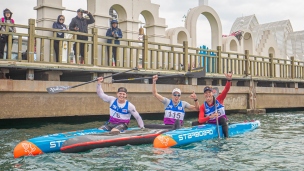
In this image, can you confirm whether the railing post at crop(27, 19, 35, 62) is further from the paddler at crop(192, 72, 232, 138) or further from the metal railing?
the paddler at crop(192, 72, 232, 138)

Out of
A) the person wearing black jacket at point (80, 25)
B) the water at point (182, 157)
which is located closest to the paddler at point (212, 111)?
the water at point (182, 157)

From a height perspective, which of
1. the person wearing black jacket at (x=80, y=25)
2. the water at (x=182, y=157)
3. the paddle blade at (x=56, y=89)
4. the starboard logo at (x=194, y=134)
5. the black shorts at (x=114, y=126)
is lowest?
the water at (x=182, y=157)

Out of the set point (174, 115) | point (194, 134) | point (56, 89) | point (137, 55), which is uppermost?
point (137, 55)

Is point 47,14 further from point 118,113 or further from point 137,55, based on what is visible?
point 118,113

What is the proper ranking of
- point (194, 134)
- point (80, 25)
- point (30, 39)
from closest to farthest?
point (194, 134), point (30, 39), point (80, 25)

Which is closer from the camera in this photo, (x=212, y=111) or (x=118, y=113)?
(x=118, y=113)

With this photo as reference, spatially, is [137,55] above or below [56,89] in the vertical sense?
above

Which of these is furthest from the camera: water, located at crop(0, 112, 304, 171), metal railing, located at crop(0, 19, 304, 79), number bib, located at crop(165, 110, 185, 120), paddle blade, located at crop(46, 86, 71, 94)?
metal railing, located at crop(0, 19, 304, 79)

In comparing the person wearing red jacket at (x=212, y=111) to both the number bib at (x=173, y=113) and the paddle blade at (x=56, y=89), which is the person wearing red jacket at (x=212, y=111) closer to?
the number bib at (x=173, y=113)

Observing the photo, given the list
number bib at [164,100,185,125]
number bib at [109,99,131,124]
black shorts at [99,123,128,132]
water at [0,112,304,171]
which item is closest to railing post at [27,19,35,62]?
water at [0,112,304,171]

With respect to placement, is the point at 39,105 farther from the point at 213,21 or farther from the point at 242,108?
the point at 213,21

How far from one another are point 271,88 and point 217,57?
3817 mm

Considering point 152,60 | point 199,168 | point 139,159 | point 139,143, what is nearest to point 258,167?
point 199,168

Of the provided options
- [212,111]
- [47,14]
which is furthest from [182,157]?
[47,14]
